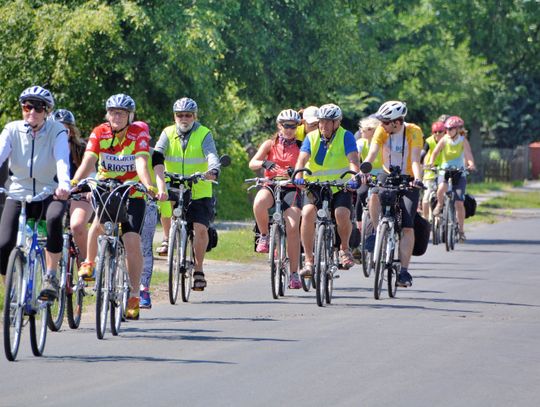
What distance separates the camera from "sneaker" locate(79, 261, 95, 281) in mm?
11633

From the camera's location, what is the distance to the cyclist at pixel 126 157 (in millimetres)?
12039

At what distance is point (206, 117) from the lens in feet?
86.4

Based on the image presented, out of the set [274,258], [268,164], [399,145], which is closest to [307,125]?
[268,164]

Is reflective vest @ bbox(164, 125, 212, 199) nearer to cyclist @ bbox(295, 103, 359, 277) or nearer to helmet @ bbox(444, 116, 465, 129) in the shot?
cyclist @ bbox(295, 103, 359, 277)

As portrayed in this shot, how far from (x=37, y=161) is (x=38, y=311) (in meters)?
1.00

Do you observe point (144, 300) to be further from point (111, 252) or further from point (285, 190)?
point (285, 190)

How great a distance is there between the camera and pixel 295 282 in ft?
49.6

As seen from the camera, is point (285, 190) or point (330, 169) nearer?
point (330, 169)

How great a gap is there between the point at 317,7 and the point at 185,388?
19.3 m

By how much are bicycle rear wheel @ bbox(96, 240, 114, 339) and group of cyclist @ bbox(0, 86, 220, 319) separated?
260mm

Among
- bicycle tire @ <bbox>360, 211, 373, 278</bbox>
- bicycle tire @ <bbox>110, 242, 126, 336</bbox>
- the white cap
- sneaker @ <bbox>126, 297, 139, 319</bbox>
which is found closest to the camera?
bicycle tire @ <bbox>110, 242, 126, 336</bbox>

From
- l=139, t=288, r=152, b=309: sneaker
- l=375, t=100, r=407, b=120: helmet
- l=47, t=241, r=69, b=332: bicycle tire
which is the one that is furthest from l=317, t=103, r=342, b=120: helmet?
l=47, t=241, r=69, b=332: bicycle tire

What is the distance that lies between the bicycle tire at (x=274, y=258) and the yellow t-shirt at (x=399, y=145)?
4.17 feet

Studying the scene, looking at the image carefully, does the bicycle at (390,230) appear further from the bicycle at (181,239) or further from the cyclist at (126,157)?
the cyclist at (126,157)
